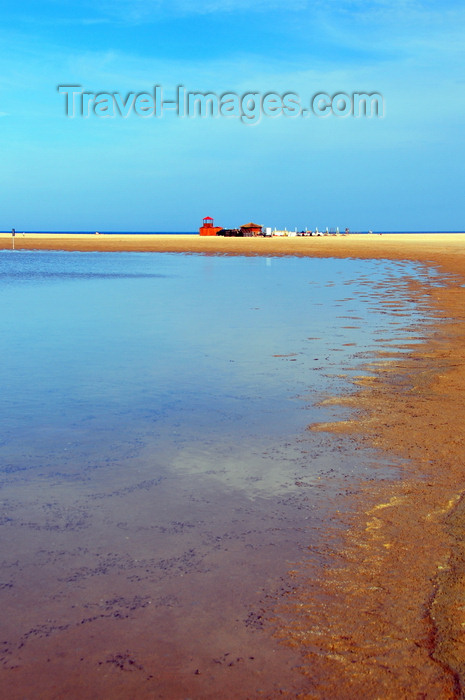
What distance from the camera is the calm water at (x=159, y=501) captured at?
3.09m

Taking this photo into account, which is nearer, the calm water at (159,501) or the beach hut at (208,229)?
the calm water at (159,501)

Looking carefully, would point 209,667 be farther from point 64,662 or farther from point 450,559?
point 450,559

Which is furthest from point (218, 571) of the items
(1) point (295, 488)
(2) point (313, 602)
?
(1) point (295, 488)

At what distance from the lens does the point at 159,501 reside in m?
4.85

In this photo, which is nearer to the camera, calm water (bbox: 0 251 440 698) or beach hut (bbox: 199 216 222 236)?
calm water (bbox: 0 251 440 698)

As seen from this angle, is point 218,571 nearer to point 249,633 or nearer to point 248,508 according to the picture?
point 249,633

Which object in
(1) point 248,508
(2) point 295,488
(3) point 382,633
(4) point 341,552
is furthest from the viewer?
(2) point 295,488

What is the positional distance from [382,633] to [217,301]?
16.3 metres

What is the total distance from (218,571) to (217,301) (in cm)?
1564

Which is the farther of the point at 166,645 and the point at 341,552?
the point at 341,552

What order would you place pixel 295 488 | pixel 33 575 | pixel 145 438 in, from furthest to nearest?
pixel 145 438 < pixel 295 488 < pixel 33 575

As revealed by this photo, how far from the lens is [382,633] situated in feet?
10.7

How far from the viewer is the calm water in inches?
122

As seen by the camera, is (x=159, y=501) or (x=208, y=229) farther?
(x=208, y=229)
